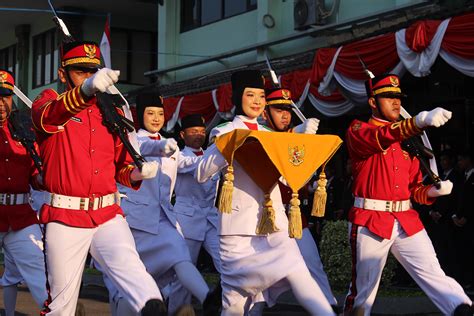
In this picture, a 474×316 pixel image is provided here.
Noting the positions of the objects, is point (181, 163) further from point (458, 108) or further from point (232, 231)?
point (458, 108)

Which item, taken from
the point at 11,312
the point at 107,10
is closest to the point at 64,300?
the point at 11,312

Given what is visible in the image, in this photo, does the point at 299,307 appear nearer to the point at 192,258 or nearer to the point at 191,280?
the point at 192,258

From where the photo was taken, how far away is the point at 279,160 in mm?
6887

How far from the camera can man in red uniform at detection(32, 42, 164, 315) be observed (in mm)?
6270

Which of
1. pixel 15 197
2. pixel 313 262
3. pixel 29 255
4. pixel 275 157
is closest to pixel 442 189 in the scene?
pixel 275 157

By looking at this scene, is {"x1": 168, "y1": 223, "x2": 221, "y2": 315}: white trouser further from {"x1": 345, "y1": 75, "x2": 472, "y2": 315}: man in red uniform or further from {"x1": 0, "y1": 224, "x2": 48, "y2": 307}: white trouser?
{"x1": 345, "y1": 75, "x2": 472, "y2": 315}: man in red uniform

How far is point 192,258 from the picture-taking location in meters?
9.99

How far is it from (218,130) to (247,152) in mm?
339

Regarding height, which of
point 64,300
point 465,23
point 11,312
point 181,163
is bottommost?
point 11,312

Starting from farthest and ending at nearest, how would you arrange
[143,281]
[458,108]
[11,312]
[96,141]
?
[458,108]
[11,312]
[96,141]
[143,281]

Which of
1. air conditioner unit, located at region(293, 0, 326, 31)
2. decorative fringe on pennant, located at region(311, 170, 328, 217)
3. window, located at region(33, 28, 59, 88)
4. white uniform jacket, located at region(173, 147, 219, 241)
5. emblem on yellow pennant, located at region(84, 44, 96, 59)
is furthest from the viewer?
window, located at region(33, 28, 59, 88)

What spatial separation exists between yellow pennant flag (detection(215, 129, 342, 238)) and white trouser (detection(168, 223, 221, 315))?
2.23 metres

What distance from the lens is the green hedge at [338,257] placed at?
12469mm

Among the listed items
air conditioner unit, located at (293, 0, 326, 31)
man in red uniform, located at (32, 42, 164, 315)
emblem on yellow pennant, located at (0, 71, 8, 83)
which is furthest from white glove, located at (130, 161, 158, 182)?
air conditioner unit, located at (293, 0, 326, 31)
